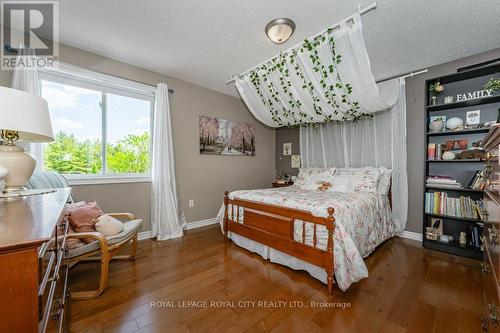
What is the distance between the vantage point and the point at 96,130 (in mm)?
2727

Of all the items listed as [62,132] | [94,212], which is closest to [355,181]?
[94,212]

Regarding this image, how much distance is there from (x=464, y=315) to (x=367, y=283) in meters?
0.61

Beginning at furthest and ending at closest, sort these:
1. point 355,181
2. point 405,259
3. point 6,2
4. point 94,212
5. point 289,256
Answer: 1. point 355,181
2. point 405,259
3. point 289,256
4. point 94,212
5. point 6,2

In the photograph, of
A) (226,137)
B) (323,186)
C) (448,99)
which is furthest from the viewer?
(226,137)

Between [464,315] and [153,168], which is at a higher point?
[153,168]

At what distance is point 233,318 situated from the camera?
1.48m

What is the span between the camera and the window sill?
248cm

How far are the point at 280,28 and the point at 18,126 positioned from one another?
2021 millimetres

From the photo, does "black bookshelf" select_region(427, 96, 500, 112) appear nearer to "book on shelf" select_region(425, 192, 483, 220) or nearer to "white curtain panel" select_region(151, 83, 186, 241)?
"book on shelf" select_region(425, 192, 483, 220)

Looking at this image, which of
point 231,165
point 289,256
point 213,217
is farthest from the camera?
point 231,165

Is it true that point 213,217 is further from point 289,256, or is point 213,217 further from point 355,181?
point 355,181

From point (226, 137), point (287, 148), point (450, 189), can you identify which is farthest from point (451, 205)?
point (226, 137)

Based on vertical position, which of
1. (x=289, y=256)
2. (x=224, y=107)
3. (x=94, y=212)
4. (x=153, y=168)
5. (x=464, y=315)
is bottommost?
(x=464, y=315)

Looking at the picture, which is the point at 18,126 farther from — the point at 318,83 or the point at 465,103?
the point at 465,103
